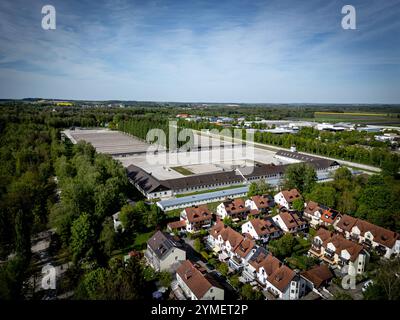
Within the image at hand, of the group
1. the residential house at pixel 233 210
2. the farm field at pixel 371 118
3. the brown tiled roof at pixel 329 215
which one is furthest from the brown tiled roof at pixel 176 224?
the farm field at pixel 371 118

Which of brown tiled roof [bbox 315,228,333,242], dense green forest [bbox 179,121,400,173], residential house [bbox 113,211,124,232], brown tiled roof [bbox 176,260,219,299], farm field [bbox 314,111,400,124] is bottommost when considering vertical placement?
brown tiled roof [bbox 176,260,219,299]

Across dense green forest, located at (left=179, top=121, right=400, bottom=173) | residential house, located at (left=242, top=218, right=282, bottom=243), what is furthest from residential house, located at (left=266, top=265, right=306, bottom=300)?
dense green forest, located at (left=179, top=121, right=400, bottom=173)

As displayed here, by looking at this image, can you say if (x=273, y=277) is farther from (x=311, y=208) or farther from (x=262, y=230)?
(x=311, y=208)

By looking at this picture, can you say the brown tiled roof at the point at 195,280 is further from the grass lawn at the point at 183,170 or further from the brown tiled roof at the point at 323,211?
the grass lawn at the point at 183,170

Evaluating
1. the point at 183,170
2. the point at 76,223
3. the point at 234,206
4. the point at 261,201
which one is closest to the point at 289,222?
the point at 261,201

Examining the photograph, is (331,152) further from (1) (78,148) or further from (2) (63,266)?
(2) (63,266)

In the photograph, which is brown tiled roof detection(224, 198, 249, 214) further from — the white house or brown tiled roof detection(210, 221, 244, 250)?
the white house
